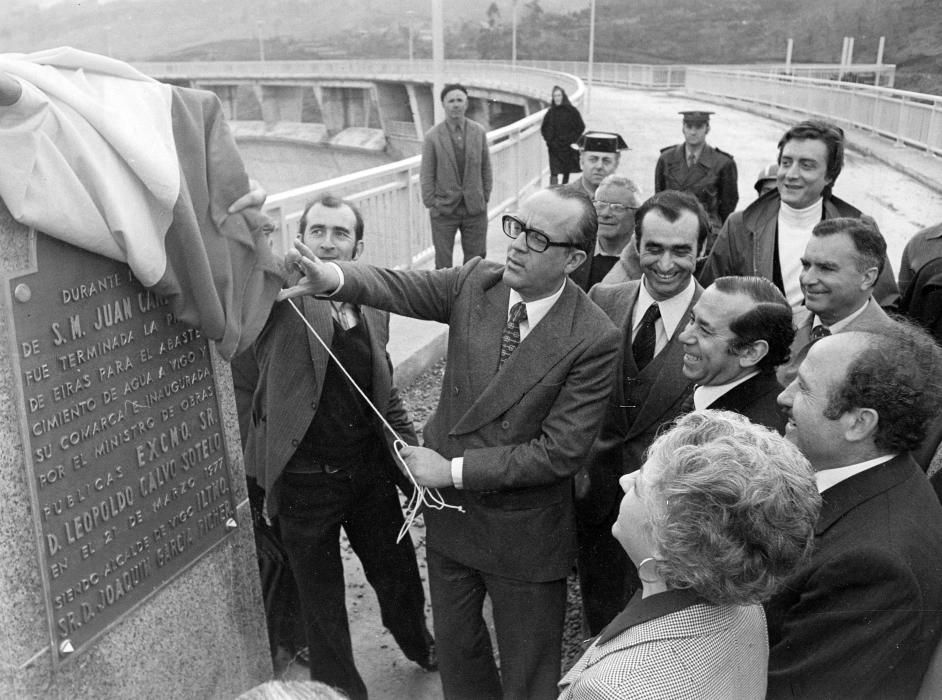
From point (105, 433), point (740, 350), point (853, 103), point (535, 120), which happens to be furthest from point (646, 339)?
point (853, 103)

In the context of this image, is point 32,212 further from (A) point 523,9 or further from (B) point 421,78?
(A) point 523,9

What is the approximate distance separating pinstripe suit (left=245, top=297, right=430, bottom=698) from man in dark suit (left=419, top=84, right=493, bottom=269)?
16.1ft

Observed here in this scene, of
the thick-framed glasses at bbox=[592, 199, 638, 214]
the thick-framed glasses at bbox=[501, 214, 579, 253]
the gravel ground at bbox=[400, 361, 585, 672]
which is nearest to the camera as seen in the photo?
the thick-framed glasses at bbox=[501, 214, 579, 253]

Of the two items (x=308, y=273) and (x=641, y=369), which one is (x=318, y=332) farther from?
(x=641, y=369)

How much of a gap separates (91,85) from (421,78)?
48.3 m

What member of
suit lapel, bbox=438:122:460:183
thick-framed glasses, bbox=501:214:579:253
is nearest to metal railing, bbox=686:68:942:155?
suit lapel, bbox=438:122:460:183

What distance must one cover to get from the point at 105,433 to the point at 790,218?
3229 millimetres

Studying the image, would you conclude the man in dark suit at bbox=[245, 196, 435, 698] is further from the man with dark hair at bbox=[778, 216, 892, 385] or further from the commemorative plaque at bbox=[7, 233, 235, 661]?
the man with dark hair at bbox=[778, 216, 892, 385]

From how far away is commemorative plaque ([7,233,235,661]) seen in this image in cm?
189

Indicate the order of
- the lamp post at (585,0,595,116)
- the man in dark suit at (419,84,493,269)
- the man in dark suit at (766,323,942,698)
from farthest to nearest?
the lamp post at (585,0,595,116)
the man in dark suit at (419,84,493,269)
the man in dark suit at (766,323,942,698)

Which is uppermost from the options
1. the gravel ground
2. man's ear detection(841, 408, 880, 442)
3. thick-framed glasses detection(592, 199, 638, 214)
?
thick-framed glasses detection(592, 199, 638, 214)

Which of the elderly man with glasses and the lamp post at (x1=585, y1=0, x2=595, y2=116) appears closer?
the elderly man with glasses

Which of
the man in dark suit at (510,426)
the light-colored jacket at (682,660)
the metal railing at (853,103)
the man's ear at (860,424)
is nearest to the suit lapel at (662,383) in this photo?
the man in dark suit at (510,426)

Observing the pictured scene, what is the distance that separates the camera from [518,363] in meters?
2.58
